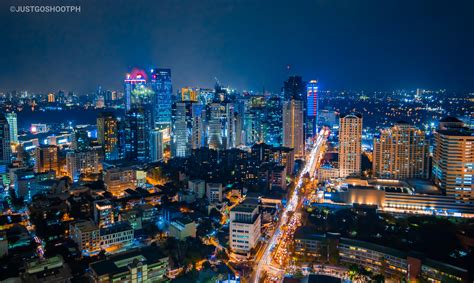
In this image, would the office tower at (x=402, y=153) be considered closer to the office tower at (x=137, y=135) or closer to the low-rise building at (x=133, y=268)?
the low-rise building at (x=133, y=268)

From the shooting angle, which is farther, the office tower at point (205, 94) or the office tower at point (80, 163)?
the office tower at point (205, 94)

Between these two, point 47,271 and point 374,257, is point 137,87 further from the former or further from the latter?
A: point 374,257

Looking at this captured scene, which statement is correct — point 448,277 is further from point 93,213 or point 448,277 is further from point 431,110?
point 431,110

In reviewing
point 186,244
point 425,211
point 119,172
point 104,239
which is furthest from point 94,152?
point 425,211

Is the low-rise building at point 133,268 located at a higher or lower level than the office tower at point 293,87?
lower

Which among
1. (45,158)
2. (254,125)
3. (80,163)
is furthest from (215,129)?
(45,158)

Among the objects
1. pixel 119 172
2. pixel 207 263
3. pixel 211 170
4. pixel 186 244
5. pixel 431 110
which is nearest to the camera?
pixel 207 263

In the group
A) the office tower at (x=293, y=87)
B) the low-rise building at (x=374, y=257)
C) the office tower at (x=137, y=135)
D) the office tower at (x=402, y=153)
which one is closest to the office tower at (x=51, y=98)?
the office tower at (x=137, y=135)

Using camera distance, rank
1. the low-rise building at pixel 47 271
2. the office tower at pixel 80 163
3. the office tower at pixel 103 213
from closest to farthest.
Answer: the low-rise building at pixel 47 271 → the office tower at pixel 103 213 → the office tower at pixel 80 163
